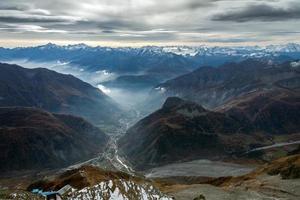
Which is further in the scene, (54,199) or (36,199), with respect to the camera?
(54,199)

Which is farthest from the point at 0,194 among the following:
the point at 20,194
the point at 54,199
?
the point at 54,199

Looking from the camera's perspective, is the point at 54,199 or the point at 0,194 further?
the point at 54,199

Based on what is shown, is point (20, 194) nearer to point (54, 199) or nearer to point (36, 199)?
point (36, 199)

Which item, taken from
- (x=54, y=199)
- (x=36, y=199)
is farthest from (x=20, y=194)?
(x=54, y=199)

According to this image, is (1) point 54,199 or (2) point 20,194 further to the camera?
(1) point 54,199

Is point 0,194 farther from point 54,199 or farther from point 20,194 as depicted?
point 54,199
